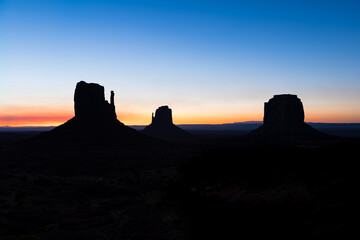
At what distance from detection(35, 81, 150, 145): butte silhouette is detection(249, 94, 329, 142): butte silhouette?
2431 inches

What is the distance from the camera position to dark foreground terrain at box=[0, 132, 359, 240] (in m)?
13.6

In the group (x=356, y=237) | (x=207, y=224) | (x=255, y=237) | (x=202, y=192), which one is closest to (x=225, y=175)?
(x=202, y=192)

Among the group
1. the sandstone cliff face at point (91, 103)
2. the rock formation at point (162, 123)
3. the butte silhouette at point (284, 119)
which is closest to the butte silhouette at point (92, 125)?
the sandstone cliff face at point (91, 103)

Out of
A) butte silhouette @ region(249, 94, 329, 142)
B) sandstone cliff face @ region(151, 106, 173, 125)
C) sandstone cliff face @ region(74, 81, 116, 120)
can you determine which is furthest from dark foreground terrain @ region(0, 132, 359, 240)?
sandstone cliff face @ region(151, 106, 173, 125)

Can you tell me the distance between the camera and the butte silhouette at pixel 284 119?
11175cm

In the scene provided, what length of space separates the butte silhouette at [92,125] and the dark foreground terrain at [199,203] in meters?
40.7

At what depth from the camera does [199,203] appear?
1892cm

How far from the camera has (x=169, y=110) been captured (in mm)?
163750

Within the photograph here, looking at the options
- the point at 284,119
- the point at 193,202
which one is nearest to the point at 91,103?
the point at 193,202

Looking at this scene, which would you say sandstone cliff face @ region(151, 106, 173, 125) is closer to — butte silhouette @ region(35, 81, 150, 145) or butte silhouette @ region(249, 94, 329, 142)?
butte silhouette @ region(249, 94, 329, 142)

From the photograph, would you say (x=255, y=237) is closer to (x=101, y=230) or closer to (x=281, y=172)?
(x=101, y=230)

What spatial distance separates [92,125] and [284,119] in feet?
283

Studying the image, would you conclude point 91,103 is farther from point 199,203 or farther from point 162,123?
point 162,123

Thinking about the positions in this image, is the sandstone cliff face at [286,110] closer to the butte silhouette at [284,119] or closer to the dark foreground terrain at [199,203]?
the butte silhouette at [284,119]
